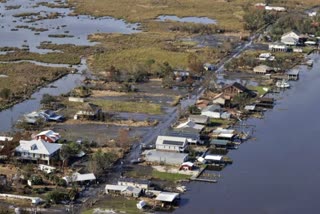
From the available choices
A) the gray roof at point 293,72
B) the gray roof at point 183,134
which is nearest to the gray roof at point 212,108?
the gray roof at point 183,134

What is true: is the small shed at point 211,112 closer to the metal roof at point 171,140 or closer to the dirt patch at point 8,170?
the metal roof at point 171,140

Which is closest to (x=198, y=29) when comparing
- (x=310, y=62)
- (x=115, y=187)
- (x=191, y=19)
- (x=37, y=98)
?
(x=191, y=19)

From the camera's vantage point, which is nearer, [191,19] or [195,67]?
[195,67]

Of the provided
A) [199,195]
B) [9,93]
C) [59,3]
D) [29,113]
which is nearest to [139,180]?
[199,195]

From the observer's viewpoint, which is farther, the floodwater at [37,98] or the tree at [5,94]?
the tree at [5,94]

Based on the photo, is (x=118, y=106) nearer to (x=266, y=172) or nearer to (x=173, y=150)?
(x=173, y=150)

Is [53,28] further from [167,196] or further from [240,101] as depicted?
[167,196]
